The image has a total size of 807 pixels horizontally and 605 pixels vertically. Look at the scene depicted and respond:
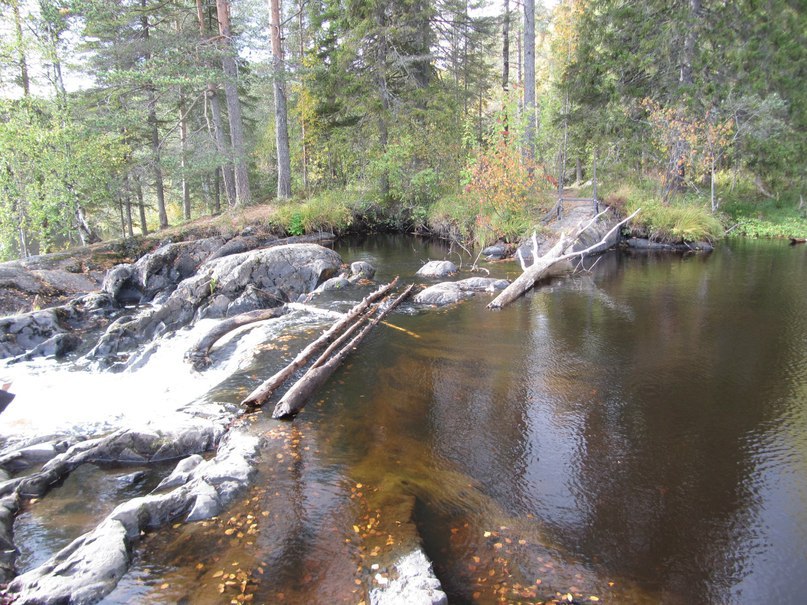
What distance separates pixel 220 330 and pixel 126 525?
6.37 m

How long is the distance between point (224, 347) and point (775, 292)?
41.3 feet

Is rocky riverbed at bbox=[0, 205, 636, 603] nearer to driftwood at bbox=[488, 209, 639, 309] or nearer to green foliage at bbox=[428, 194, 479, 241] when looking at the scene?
driftwood at bbox=[488, 209, 639, 309]

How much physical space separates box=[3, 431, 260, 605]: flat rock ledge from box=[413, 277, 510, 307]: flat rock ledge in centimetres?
688

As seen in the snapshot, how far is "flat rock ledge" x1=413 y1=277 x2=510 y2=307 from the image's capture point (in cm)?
1242

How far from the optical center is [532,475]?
554cm

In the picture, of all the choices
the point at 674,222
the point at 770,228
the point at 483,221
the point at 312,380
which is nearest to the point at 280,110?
the point at 483,221

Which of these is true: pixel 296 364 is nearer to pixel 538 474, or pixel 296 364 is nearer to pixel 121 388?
pixel 121 388

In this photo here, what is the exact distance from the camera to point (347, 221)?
22.1 meters

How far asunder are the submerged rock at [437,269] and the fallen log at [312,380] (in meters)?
5.59

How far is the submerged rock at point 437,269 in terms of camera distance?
15.3 m

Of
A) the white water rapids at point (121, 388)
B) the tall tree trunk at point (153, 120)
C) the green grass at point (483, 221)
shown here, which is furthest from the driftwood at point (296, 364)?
the tall tree trunk at point (153, 120)

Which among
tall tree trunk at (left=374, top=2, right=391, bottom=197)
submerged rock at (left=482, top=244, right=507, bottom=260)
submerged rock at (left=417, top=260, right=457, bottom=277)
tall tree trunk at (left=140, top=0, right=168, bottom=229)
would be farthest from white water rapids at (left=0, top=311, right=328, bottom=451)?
tall tree trunk at (left=374, top=2, right=391, bottom=197)

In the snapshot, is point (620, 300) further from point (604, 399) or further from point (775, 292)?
point (604, 399)

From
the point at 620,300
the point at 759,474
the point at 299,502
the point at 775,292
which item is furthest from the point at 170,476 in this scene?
the point at 775,292
